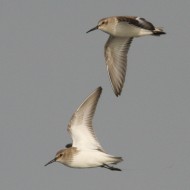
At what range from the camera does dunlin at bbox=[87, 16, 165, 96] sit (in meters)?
19.0

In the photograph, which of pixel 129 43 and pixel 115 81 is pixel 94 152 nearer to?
pixel 115 81

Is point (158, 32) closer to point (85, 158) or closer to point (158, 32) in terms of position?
point (158, 32)

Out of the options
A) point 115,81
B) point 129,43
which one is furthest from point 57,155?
point 129,43

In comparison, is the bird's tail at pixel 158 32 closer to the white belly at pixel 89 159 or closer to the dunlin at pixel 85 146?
the dunlin at pixel 85 146

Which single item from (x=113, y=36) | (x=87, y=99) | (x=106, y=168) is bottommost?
A: (x=106, y=168)

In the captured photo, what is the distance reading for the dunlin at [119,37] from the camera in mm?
19008

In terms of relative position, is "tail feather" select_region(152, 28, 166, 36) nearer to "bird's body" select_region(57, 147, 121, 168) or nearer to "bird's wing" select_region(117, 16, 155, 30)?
"bird's wing" select_region(117, 16, 155, 30)

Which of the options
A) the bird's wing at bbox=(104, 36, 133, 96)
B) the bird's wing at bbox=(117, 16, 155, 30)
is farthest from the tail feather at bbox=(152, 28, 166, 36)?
the bird's wing at bbox=(104, 36, 133, 96)

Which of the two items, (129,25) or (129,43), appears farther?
(129,43)

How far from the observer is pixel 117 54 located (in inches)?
824

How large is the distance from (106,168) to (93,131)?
3.74ft

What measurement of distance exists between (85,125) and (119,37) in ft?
10.9

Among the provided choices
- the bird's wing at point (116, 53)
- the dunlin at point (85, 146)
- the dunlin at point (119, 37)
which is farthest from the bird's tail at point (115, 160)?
the bird's wing at point (116, 53)

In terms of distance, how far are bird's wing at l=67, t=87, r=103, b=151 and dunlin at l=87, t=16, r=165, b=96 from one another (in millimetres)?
1217
